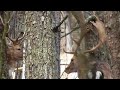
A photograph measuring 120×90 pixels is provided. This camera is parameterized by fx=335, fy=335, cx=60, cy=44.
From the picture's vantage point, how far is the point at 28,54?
2734 mm

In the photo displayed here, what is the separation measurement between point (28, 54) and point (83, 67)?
74.8 inches

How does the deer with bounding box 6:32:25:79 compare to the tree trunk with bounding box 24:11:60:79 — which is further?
the deer with bounding box 6:32:25:79

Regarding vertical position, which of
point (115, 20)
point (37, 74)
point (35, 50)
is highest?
point (115, 20)

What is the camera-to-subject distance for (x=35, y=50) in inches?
106

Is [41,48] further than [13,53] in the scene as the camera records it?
No

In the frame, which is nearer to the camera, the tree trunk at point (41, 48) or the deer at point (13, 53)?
the tree trunk at point (41, 48)
